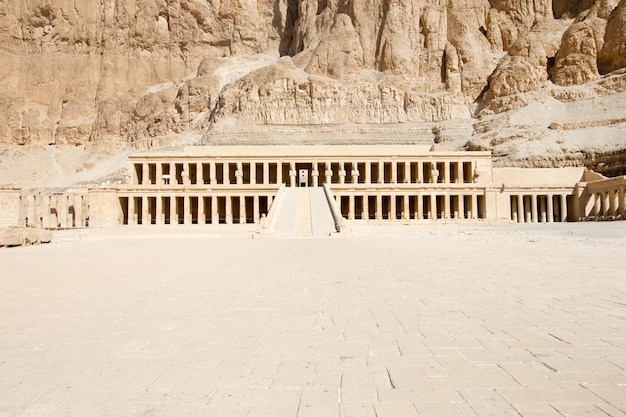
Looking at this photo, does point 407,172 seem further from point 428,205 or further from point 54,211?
point 54,211

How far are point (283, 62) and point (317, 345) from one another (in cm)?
7785

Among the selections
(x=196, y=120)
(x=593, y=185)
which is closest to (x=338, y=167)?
(x=593, y=185)

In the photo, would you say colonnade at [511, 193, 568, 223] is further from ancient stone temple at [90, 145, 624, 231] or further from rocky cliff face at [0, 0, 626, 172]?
rocky cliff face at [0, 0, 626, 172]

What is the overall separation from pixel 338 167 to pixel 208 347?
51292 mm

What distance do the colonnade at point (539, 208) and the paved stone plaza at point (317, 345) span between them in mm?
38270

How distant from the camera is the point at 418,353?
4.48 m

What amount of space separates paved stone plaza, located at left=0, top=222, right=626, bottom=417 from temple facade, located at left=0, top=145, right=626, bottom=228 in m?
27.1

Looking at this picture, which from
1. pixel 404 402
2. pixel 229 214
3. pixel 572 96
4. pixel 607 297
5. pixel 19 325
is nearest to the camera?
pixel 404 402

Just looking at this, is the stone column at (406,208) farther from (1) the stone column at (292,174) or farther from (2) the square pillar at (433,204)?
(1) the stone column at (292,174)

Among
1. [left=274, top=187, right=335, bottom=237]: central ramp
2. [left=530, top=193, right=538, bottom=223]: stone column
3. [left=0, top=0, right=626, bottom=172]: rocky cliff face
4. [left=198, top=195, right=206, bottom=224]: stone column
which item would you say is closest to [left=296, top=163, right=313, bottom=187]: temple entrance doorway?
[left=274, top=187, right=335, bottom=237]: central ramp

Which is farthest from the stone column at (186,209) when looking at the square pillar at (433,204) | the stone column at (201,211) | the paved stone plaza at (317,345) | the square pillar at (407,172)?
the paved stone plaza at (317,345)

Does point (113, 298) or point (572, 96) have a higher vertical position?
point (572, 96)

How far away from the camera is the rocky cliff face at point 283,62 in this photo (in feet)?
225

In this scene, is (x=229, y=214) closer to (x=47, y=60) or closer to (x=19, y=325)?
(x=19, y=325)
